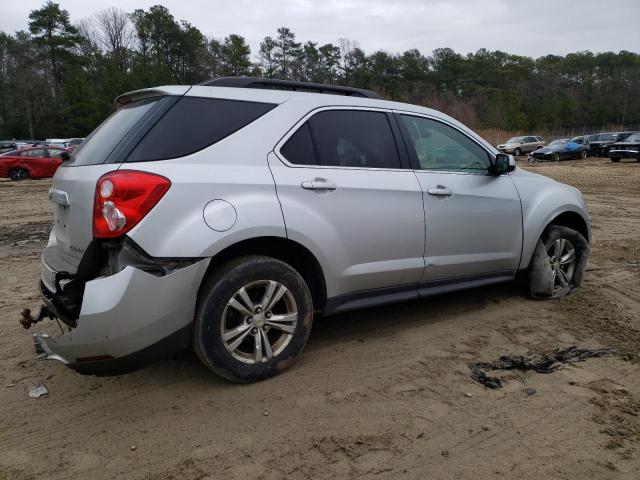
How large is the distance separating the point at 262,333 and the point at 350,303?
2.31ft

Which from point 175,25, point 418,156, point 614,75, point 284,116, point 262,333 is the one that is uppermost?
point 175,25

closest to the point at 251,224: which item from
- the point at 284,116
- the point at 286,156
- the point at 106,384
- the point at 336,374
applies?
the point at 286,156

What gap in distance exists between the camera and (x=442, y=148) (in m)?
4.07

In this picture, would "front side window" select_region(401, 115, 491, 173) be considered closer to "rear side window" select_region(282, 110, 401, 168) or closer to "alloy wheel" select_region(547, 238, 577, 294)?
"rear side window" select_region(282, 110, 401, 168)

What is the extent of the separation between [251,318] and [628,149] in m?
28.2

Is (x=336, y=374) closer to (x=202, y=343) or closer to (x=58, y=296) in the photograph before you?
(x=202, y=343)

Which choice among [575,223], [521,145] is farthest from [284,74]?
[575,223]

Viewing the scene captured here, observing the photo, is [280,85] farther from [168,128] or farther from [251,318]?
[251,318]

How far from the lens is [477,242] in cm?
407

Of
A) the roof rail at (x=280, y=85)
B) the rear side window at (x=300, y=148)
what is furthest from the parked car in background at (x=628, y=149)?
the rear side window at (x=300, y=148)

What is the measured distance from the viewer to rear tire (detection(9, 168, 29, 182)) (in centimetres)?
2062

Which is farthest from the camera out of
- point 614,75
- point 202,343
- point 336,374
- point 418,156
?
point 614,75

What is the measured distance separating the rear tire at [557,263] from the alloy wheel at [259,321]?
2562 millimetres

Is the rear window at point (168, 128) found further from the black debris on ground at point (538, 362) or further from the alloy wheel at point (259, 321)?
the black debris on ground at point (538, 362)
